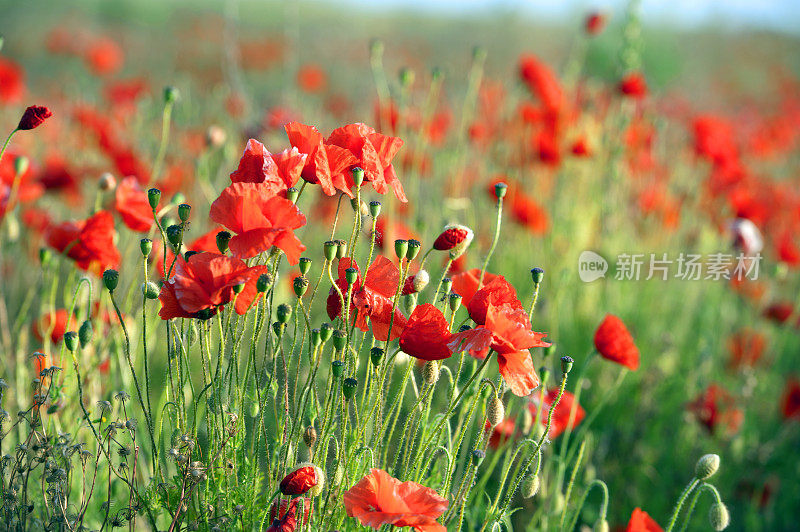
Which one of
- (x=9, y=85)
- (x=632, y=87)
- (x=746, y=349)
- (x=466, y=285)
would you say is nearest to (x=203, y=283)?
(x=466, y=285)

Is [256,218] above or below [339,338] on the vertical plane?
above

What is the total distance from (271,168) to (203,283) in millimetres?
210

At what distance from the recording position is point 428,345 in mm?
1114

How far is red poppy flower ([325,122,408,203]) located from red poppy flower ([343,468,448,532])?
0.46 m

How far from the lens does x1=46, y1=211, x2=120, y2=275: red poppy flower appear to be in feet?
5.02

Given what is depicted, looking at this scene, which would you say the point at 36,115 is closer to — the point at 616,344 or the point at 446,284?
the point at 446,284

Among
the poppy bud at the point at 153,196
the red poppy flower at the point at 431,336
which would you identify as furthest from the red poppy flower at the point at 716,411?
the poppy bud at the point at 153,196

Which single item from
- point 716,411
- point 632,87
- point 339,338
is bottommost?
point 716,411

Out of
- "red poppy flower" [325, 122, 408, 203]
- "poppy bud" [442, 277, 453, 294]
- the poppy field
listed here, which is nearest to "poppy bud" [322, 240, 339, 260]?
the poppy field

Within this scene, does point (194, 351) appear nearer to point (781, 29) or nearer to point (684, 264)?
point (684, 264)

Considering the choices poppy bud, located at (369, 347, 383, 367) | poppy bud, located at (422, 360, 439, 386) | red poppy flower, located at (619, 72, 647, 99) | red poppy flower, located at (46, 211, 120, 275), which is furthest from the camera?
red poppy flower, located at (619, 72, 647, 99)

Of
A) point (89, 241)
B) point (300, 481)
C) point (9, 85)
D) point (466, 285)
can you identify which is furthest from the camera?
point (9, 85)

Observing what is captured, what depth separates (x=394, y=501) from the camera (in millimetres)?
1022

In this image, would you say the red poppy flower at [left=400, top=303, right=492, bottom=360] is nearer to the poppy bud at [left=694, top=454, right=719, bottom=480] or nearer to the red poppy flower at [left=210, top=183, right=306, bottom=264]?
the red poppy flower at [left=210, top=183, right=306, bottom=264]
